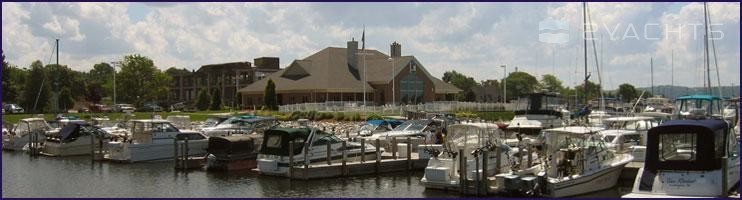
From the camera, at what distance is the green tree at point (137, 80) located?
10331 cm

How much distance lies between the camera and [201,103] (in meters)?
91.7

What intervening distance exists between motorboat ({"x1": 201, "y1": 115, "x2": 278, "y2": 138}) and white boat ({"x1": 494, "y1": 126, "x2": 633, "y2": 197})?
22.4m

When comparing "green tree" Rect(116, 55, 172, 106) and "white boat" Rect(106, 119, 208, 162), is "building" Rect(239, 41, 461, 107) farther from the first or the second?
"white boat" Rect(106, 119, 208, 162)

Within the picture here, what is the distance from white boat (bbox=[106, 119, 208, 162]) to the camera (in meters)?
36.8

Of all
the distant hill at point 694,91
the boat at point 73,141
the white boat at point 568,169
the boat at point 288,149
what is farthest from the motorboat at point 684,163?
the boat at point 73,141

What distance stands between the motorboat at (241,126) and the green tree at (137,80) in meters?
57.7

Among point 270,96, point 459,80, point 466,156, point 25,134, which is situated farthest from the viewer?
point 459,80

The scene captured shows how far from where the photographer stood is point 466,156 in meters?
26.2

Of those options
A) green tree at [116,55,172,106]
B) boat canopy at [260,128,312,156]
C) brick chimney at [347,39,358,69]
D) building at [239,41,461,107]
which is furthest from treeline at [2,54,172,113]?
boat canopy at [260,128,312,156]

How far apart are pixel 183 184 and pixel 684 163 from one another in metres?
17.6

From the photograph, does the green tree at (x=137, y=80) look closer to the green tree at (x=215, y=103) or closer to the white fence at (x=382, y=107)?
the green tree at (x=215, y=103)

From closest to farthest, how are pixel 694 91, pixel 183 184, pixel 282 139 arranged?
1. pixel 183 184
2. pixel 282 139
3. pixel 694 91

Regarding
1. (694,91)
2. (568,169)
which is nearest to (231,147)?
(568,169)

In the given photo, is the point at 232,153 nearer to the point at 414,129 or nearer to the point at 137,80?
the point at 414,129
